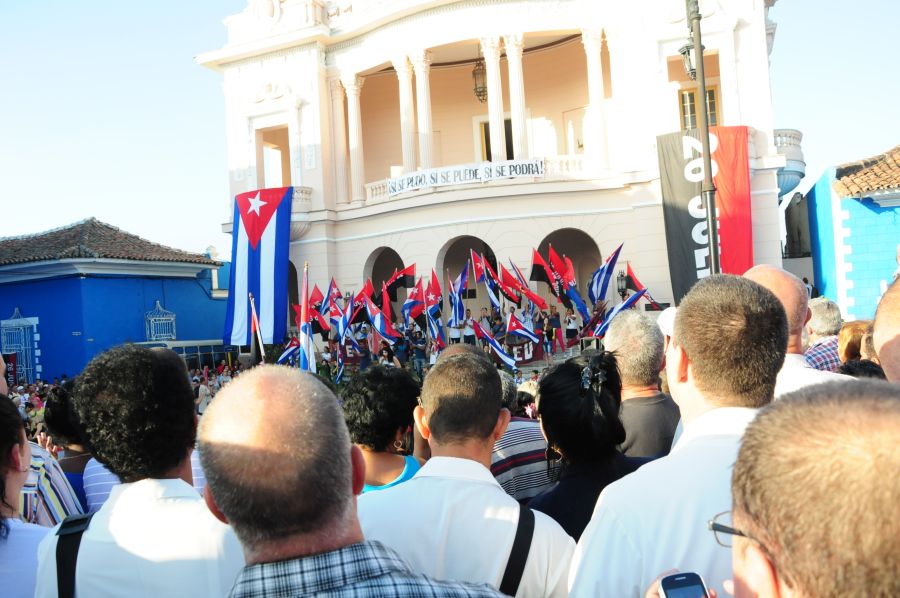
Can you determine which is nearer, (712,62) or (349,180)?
(712,62)

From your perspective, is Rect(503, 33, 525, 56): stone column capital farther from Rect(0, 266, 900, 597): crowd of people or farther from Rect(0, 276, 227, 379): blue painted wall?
Rect(0, 266, 900, 597): crowd of people

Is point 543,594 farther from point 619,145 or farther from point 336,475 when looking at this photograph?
point 619,145

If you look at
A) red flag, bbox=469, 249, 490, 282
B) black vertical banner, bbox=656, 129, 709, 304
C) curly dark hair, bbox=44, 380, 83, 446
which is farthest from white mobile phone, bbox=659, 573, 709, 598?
black vertical banner, bbox=656, 129, 709, 304

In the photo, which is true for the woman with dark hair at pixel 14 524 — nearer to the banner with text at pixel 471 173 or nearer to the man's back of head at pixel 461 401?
the man's back of head at pixel 461 401

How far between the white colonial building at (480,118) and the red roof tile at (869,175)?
176 centimetres

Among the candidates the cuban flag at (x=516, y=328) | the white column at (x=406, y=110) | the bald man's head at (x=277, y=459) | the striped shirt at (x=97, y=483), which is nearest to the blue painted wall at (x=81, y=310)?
the white column at (x=406, y=110)

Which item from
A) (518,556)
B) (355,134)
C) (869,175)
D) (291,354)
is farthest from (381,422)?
(355,134)

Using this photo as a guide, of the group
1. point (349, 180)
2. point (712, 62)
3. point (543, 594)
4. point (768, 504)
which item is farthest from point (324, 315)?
point (768, 504)

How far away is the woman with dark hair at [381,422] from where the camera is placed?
11.8ft

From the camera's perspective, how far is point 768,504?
1202 mm

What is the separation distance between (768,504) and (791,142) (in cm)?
2254

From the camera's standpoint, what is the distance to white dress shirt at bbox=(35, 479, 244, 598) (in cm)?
232

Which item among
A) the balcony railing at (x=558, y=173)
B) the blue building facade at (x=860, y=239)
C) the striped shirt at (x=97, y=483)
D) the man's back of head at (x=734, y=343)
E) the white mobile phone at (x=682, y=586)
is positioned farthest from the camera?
the balcony railing at (x=558, y=173)

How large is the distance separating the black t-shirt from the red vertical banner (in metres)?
15.9
